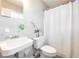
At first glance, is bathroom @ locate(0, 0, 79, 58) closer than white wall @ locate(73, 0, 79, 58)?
Yes

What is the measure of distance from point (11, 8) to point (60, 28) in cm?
129

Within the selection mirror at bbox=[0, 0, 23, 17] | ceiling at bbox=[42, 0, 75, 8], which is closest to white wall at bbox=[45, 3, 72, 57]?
ceiling at bbox=[42, 0, 75, 8]

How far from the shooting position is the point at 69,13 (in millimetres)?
1922

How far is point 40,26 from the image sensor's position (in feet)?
7.99

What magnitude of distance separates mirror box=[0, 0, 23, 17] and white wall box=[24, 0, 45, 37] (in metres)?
0.17

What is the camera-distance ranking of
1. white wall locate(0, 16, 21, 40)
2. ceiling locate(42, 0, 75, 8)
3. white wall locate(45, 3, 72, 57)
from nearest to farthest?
white wall locate(0, 16, 21, 40) < white wall locate(45, 3, 72, 57) < ceiling locate(42, 0, 75, 8)

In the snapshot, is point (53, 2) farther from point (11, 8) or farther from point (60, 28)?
point (11, 8)

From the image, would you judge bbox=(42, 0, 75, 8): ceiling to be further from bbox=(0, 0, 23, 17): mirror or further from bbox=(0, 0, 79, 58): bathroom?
bbox=(0, 0, 23, 17): mirror

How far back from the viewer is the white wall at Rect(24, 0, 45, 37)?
2049mm

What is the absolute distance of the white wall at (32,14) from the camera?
Answer: 2049 mm

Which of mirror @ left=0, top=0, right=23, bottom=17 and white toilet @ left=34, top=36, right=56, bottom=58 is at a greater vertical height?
mirror @ left=0, top=0, right=23, bottom=17

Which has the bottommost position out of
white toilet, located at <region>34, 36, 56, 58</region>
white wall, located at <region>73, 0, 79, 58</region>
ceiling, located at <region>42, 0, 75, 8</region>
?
white toilet, located at <region>34, 36, 56, 58</region>

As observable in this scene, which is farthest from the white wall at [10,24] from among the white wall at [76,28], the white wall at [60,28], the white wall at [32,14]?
the white wall at [76,28]

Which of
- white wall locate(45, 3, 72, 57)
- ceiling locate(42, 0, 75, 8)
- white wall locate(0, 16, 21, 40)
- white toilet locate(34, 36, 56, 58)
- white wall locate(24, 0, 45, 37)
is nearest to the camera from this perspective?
white wall locate(0, 16, 21, 40)
